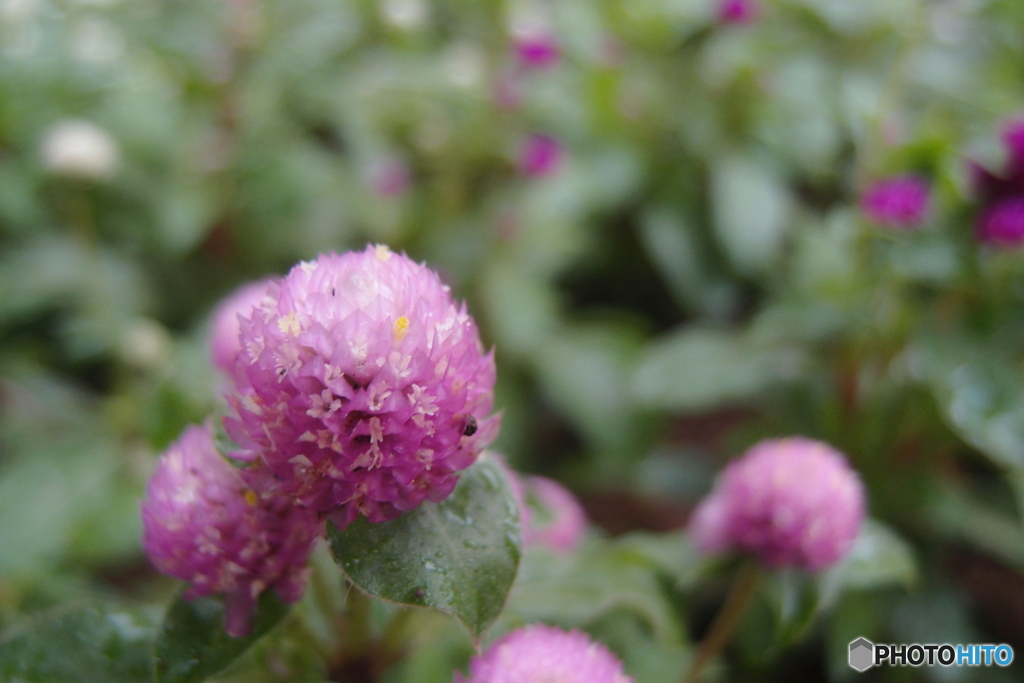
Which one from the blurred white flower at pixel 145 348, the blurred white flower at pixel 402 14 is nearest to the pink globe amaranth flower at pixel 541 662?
the blurred white flower at pixel 145 348

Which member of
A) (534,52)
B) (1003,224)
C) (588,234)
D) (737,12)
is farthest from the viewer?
(588,234)

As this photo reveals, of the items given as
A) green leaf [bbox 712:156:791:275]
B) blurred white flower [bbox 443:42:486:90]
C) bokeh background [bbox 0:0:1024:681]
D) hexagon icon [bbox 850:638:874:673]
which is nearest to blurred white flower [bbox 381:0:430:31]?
bokeh background [bbox 0:0:1024:681]

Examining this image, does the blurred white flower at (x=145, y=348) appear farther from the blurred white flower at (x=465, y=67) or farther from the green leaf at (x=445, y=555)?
the green leaf at (x=445, y=555)

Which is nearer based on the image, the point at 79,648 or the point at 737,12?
the point at 79,648

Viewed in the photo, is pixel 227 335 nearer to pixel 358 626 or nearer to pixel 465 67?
pixel 358 626

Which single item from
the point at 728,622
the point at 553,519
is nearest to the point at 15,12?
the point at 553,519

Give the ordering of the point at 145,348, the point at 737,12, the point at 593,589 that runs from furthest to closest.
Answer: the point at 737,12
the point at 145,348
the point at 593,589
